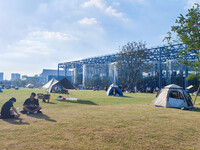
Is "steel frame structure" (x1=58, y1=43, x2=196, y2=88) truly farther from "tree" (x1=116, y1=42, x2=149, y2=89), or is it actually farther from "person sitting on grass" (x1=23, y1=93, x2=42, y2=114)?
"person sitting on grass" (x1=23, y1=93, x2=42, y2=114)

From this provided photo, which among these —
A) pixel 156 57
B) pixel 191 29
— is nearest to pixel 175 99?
pixel 191 29

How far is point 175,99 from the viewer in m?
15.4

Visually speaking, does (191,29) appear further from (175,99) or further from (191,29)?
(175,99)

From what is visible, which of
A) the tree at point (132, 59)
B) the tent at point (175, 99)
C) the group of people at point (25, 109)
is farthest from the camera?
the tree at point (132, 59)

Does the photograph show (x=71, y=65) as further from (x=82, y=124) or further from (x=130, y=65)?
(x=82, y=124)

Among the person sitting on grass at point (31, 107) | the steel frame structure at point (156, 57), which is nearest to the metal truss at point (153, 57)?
the steel frame structure at point (156, 57)

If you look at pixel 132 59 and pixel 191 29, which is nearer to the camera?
pixel 191 29

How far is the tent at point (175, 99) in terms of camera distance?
49.7ft

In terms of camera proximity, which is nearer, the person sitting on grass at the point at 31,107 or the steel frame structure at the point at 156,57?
the person sitting on grass at the point at 31,107

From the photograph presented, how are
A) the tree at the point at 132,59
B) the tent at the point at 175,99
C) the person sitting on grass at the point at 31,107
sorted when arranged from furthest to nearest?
the tree at the point at 132,59 < the tent at the point at 175,99 < the person sitting on grass at the point at 31,107

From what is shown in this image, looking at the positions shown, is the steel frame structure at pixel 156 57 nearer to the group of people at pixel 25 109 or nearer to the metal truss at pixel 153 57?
the metal truss at pixel 153 57

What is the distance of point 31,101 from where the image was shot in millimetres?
11742

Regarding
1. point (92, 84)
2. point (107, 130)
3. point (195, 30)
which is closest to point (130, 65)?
point (92, 84)

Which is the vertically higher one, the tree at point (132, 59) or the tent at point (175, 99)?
the tree at point (132, 59)
